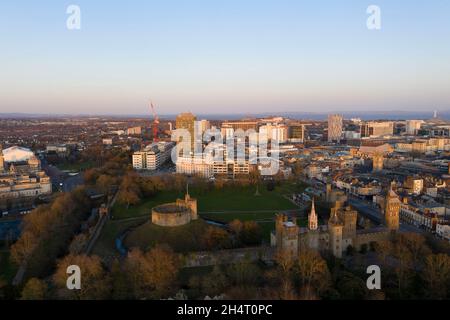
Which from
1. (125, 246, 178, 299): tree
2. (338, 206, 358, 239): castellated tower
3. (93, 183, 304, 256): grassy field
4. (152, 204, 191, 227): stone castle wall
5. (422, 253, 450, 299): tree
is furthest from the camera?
(152, 204, 191, 227): stone castle wall

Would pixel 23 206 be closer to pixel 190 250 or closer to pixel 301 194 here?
pixel 190 250

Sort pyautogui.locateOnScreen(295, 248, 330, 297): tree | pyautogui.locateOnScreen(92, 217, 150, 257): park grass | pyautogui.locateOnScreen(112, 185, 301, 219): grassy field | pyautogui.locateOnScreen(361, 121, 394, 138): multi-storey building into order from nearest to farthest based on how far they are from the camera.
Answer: pyautogui.locateOnScreen(295, 248, 330, 297): tree
pyautogui.locateOnScreen(92, 217, 150, 257): park grass
pyautogui.locateOnScreen(112, 185, 301, 219): grassy field
pyautogui.locateOnScreen(361, 121, 394, 138): multi-storey building

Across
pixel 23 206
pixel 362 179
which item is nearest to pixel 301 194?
pixel 362 179

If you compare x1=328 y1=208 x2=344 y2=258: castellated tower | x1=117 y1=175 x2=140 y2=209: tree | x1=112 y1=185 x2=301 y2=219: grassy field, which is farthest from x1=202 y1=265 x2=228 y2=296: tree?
x1=117 y1=175 x2=140 y2=209: tree

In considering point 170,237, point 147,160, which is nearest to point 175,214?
point 170,237

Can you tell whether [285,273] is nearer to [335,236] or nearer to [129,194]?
[335,236]

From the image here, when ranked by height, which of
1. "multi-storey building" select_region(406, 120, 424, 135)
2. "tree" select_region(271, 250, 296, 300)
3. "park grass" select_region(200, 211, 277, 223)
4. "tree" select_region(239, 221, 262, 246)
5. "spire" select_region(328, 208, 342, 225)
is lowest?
"park grass" select_region(200, 211, 277, 223)

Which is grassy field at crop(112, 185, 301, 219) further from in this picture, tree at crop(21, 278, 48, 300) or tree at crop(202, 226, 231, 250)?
tree at crop(21, 278, 48, 300)

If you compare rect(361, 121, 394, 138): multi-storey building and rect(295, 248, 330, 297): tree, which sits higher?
rect(361, 121, 394, 138): multi-storey building
